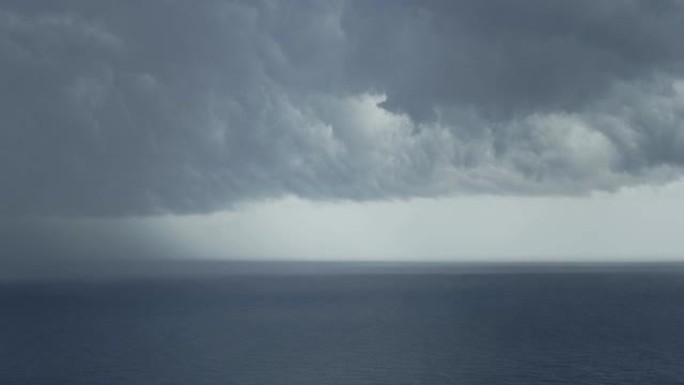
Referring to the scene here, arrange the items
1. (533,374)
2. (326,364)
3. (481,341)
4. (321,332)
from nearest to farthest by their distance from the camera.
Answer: (533,374), (326,364), (481,341), (321,332)

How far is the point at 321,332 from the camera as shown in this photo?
163875mm

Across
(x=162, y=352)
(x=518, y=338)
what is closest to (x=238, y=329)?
(x=162, y=352)

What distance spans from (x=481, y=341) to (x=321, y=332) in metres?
38.0

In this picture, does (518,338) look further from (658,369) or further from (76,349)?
(76,349)

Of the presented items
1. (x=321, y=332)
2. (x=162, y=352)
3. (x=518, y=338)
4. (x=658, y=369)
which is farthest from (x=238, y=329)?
(x=658, y=369)

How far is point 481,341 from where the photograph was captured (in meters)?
147

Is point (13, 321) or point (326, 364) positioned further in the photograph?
point (13, 321)

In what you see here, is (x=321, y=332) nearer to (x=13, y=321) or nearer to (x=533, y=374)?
(x=533, y=374)

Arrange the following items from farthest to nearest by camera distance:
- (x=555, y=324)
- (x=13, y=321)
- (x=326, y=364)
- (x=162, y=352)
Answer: (x=13, y=321), (x=555, y=324), (x=162, y=352), (x=326, y=364)

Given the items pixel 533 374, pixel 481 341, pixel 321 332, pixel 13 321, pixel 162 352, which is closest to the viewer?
pixel 533 374

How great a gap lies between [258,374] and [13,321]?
10900 centimetres

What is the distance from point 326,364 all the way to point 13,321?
11133 centimetres

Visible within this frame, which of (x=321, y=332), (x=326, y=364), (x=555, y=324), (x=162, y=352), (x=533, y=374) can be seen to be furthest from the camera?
(x=555, y=324)

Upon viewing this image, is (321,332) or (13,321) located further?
(13,321)
